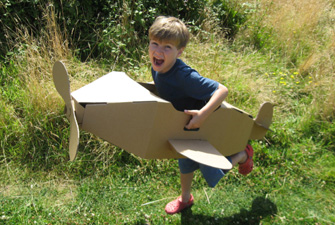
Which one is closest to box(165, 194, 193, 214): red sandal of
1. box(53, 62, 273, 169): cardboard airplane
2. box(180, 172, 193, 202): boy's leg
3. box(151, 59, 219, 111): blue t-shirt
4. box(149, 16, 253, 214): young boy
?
box(180, 172, 193, 202): boy's leg

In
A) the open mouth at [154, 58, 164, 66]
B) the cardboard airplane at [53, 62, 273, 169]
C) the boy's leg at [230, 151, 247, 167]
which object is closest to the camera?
the cardboard airplane at [53, 62, 273, 169]

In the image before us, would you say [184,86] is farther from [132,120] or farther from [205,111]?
[132,120]

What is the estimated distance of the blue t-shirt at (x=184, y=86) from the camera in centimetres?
201

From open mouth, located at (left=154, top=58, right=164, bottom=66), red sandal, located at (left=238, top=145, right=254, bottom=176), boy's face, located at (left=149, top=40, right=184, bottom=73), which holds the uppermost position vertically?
boy's face, located at (left=149, top=40, right=184, bottom=73)

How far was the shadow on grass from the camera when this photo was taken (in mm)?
2526

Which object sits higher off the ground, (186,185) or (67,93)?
(67,93)

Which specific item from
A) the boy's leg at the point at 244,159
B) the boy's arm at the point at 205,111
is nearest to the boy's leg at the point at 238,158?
the boy's leg at the point at 244,159

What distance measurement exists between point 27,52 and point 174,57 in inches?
80.7

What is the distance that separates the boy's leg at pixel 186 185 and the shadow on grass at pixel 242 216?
0.38 ft

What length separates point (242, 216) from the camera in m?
2.59

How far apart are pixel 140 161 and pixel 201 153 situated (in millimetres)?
1205

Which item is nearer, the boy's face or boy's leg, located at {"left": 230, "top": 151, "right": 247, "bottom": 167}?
the boy's face

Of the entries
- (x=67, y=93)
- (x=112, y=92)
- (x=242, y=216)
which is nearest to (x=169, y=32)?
(x=112, y=92)

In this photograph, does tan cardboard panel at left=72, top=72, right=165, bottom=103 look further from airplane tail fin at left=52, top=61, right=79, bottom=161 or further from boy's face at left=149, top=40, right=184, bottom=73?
boy's face at left=149, top=40, right=184, bottom=73
